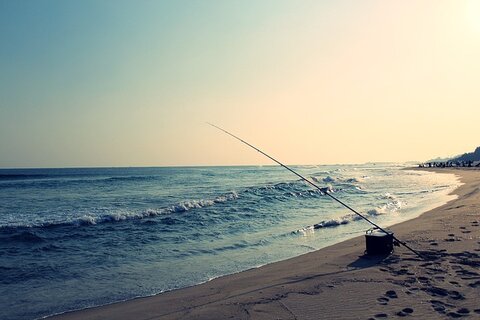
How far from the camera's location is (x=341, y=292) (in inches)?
213

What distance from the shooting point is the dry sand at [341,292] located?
15.5ft

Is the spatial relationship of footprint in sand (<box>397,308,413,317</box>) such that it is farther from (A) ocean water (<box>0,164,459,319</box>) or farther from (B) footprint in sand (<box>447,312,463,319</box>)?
(A) ocean water (<box>0,164,459,319</box>)

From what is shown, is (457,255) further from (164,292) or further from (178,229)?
(178,229)

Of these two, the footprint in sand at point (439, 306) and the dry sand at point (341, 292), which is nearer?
the footprint in sand at point (439, 306)

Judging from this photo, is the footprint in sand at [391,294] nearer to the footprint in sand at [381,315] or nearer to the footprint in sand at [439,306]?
the footprint in sand at [439,306]

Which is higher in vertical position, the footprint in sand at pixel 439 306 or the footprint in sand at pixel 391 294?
the footprint in sand at pixel 439 306

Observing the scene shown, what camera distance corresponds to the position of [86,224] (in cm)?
1403

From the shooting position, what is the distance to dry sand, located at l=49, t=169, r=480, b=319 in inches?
186

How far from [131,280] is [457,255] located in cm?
599

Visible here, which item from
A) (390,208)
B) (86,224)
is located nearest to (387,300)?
(86,224)

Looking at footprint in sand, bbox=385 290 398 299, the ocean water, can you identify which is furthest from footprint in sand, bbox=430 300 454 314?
the ocean water

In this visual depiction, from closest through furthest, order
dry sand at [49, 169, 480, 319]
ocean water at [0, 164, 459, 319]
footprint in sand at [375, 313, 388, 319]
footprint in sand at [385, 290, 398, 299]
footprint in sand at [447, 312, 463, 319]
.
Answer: footprint in sand at [447, 312, 463, 319] < footprint in sand at [375, 313, 388, 319] < dry sand at [49, 169, 480, 319] < footprint in sand at [385, 290, 398, 299] < ocean water at [0, 164, 459, 319]

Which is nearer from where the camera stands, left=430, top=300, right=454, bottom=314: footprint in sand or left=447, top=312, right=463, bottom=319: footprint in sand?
left=447, top=312, right=463, bottom=319: footprint in sand

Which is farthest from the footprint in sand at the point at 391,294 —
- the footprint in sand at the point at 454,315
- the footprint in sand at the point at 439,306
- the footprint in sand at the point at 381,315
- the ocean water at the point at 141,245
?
the ocean water at the point at 141,245
